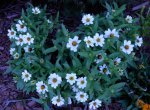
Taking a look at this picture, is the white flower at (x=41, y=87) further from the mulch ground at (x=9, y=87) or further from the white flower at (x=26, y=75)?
the mulch ground at (x=9, y=87)

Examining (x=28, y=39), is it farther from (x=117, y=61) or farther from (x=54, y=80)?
(x=117, y=61)

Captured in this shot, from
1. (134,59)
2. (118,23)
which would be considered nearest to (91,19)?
(118,23)

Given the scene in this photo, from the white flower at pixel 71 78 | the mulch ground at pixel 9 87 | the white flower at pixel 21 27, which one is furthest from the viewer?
the mulch ground at pixel 9 87

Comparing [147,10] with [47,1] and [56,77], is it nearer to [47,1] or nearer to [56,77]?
[47,1]

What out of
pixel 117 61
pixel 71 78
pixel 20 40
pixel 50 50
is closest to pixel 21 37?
pixel 20 40

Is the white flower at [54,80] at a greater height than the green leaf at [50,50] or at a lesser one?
lesser

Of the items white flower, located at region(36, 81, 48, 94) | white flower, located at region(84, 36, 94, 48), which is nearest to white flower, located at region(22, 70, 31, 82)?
white flower, located at region(36, 81, 48, 94)

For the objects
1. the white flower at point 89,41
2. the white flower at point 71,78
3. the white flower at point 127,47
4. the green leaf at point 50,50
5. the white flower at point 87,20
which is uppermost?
the white flower at point 87,20

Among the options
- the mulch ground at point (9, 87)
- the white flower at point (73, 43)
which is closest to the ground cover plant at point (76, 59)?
the white flower at point (73, 43)
